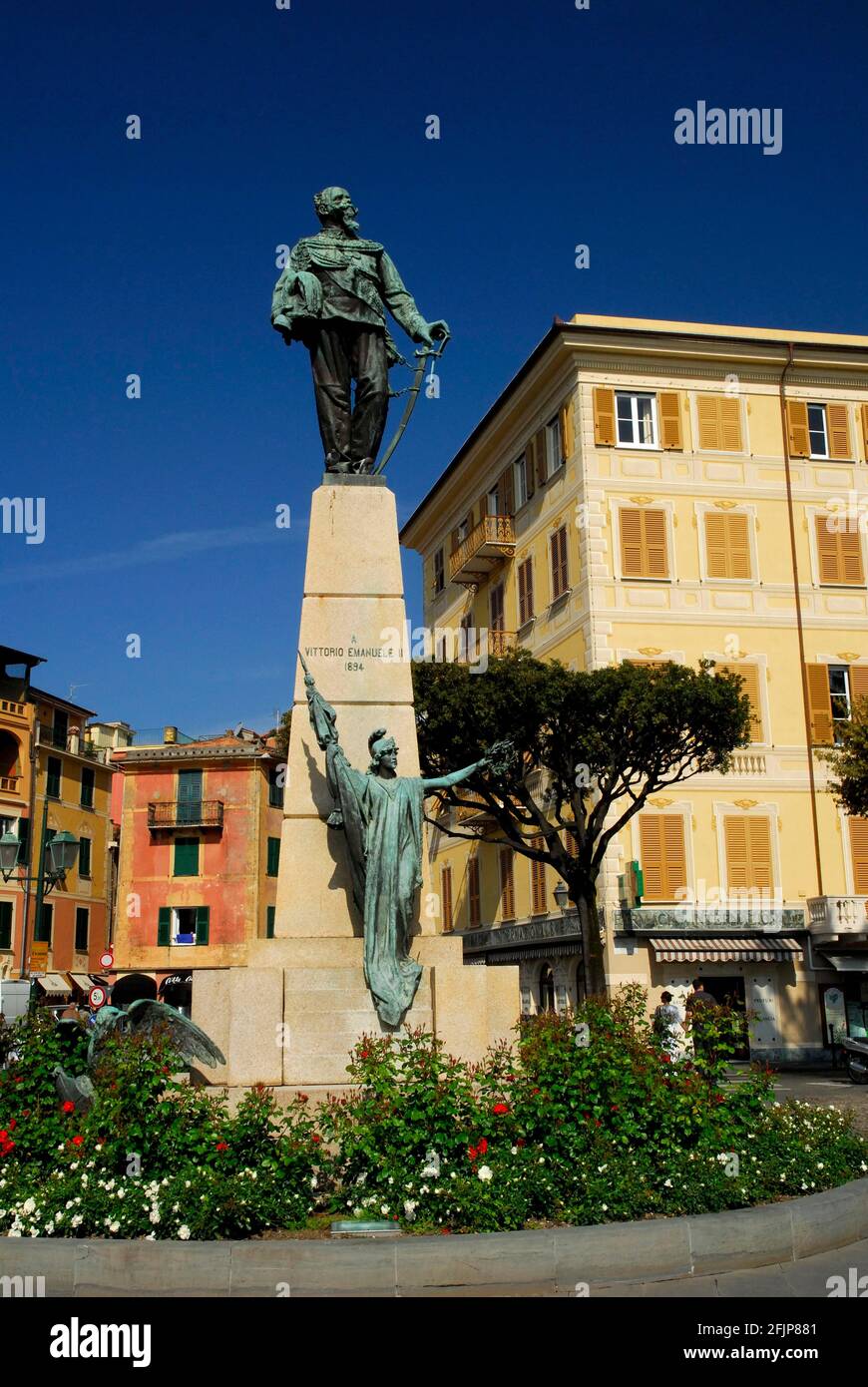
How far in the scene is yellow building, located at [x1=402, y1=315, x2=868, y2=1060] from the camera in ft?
106

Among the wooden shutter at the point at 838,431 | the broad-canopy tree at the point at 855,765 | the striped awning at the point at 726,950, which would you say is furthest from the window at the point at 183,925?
the broad-canopy tree at the point at 855,765

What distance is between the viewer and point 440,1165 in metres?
7.16

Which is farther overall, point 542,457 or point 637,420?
point 542,457

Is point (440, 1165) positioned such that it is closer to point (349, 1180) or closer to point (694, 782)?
point (349, 1180)

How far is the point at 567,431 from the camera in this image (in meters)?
35.7

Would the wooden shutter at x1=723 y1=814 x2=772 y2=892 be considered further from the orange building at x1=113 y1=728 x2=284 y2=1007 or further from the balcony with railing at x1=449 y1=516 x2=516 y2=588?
the orange building at x1=113 y1=728 x2=284 y2=1007

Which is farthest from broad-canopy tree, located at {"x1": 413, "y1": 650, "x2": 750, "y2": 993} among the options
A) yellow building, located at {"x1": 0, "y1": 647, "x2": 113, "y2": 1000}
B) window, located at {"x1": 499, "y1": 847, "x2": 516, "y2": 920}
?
yellow building, located at {"x1": 0, "y1": 647, "x2": 113, "y2": 1000}

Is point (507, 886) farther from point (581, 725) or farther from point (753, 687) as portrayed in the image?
point (581, 725)

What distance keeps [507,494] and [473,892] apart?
12.8m

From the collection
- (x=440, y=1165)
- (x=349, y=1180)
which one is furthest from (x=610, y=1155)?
(x=349, y=1180)

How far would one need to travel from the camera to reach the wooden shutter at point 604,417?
3478cm

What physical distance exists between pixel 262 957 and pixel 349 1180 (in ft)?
9.12

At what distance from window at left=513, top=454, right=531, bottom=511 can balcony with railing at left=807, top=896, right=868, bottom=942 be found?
14818 mm

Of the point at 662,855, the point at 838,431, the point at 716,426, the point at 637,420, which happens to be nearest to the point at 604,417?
the point at 637,420
